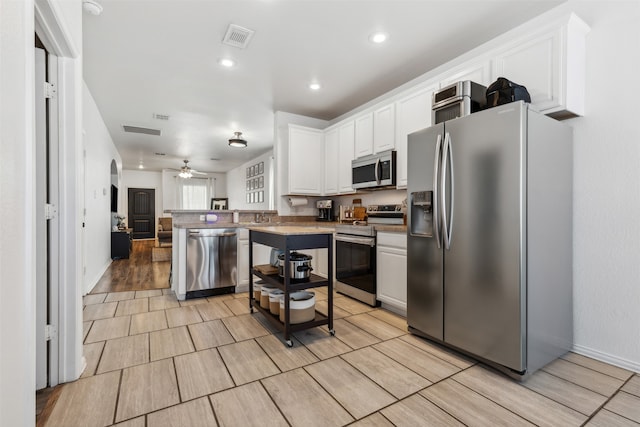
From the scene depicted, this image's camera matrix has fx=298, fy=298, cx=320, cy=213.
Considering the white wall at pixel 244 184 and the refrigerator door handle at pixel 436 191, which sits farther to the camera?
the white wall at pixel 244 184

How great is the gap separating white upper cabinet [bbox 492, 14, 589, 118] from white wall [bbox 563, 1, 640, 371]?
12 centimetres

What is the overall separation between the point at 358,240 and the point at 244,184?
7.11 metres

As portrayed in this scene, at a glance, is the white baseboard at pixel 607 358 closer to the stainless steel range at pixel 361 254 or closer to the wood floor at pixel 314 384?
the wood floor at pixel 314 384

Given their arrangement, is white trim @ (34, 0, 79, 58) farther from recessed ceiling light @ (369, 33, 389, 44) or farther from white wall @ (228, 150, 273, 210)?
white wall @ (228, 150, 273, 210)

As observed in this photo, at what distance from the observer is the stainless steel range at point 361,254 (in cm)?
323

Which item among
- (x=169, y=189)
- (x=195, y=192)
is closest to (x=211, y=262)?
(x=169, y=189)

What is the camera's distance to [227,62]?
10.3ft

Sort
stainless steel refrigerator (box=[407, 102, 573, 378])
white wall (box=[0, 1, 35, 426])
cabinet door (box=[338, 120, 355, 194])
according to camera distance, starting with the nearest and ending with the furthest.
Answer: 1. white wall (box=[0, 1, 35, 426])
2. stainless steel refrigerator (box=[407, 102, 573, 378])
3. cabinet door (box=[338, 120, 355, 194])

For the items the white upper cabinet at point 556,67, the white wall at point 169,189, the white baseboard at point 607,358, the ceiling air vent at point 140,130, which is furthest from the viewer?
the white wall at point 169,189

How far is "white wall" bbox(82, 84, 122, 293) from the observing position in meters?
3.90

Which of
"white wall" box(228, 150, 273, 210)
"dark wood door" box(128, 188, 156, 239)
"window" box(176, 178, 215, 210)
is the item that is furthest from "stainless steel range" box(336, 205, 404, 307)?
"dark wood door" box(128, 188, 156, 239)

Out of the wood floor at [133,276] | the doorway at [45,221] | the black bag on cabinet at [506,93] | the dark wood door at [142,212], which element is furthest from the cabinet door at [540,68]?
the dark wood door at [142,212]

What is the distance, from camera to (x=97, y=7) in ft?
7.45

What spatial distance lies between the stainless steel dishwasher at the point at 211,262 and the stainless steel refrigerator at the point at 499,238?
241 cm
